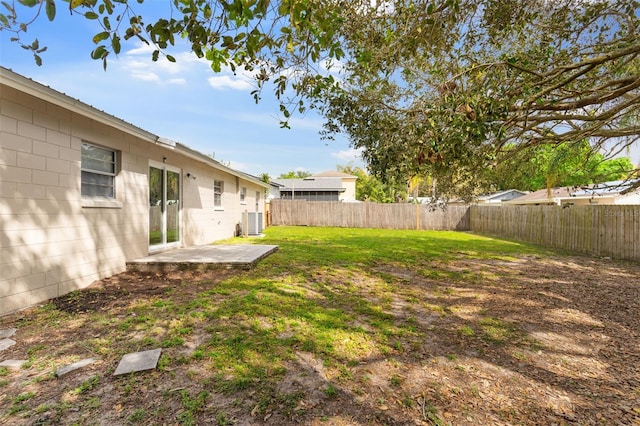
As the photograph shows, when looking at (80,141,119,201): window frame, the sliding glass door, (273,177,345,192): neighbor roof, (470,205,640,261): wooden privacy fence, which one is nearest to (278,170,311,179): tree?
(273,177,345,192): neighbor roof

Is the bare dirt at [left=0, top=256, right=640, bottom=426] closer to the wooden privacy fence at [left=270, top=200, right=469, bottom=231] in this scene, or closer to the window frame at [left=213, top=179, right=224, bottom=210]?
the window frame at [left=213, top=179, right=224, bottom=210]

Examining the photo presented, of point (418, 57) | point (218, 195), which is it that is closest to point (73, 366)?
point (418, 57)

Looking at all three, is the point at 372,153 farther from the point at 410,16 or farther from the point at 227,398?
the point at 227,398

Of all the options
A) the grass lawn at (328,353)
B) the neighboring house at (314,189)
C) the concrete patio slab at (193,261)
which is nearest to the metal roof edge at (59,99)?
the concrete patio slab at (193,261)

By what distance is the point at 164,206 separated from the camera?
8062 millimetres

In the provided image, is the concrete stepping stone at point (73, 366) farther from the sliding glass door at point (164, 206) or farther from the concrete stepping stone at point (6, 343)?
the sliding glass door at point (164, 206)

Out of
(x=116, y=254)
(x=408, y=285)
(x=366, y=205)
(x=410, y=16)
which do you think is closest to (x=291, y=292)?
(x=408, y=285)

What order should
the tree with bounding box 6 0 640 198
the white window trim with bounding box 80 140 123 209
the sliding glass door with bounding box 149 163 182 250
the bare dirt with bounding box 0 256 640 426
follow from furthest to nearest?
the sliding glass door with bounding box 149 163 182 250 < the white window trim with bounding box 80 140 123 209 < the tree with bounding box 6 0 640 198 < the bare dirt with bounding box 0 256 640 426

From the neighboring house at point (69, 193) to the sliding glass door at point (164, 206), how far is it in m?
0.02

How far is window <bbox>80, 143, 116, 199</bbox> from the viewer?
5.53m

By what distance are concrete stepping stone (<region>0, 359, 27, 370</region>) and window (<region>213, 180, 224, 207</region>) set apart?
876cm

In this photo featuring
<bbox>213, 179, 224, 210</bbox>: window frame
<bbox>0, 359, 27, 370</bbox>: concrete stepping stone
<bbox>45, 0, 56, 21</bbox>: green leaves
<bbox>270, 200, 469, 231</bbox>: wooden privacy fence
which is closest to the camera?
<bbox>45, 0, 56, 21</bbox>: green leaves

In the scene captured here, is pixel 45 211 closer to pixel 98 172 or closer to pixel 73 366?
pixel 98 172

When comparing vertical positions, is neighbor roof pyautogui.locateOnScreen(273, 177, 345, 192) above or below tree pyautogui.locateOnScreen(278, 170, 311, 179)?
below
